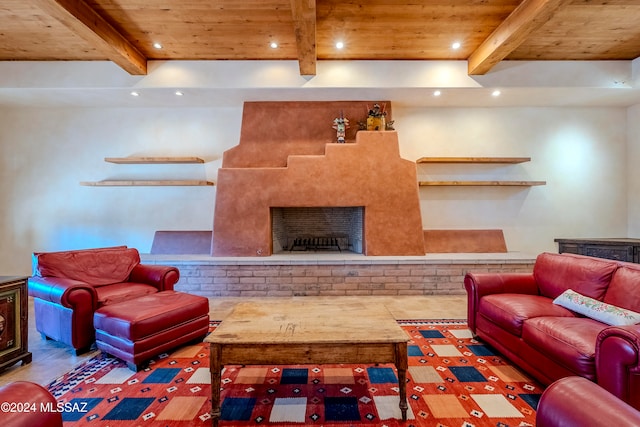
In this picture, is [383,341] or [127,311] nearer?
[383,341]

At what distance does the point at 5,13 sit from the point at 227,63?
2.29 metres

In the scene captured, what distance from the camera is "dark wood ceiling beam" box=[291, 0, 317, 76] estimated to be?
2.83 m

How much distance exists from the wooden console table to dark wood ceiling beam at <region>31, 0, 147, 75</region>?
6.84 m

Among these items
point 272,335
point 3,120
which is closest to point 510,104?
point 272,335

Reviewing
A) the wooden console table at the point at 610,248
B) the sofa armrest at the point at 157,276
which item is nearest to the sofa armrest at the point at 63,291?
the sofa armrest at the point at 157,276

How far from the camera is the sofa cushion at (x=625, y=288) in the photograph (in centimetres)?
211

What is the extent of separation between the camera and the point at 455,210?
203 inches

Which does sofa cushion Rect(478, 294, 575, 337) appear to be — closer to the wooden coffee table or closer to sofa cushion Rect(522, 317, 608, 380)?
sofa cushion Rect(522, 317, 608, 380)

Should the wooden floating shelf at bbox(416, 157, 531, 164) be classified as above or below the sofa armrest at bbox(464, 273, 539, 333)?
above

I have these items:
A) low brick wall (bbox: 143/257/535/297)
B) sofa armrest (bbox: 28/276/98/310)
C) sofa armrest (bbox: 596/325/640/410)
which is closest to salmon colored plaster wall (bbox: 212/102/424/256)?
low brick wall (bbox: 143/257/535/297)

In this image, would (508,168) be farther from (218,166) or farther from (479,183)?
(218,166)

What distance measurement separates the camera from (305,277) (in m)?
4.33

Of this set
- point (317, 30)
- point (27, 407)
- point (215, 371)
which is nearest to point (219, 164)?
point (317, 30)

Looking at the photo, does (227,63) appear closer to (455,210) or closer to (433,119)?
(433,119)
